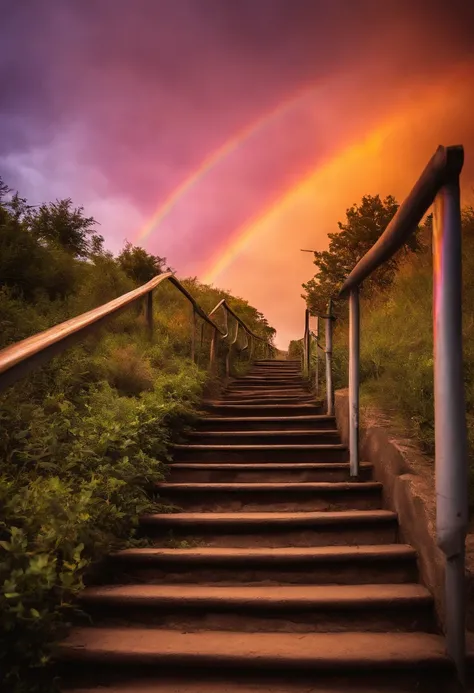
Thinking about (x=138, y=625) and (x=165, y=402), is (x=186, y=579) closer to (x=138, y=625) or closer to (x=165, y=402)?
(x=138, y=625)

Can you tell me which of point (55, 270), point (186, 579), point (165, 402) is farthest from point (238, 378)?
point (186, 579)

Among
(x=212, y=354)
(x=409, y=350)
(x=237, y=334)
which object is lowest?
(x=409, y=350)

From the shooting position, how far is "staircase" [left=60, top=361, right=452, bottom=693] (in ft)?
5.17

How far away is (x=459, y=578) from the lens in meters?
1.49

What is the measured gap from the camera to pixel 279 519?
2377 mm

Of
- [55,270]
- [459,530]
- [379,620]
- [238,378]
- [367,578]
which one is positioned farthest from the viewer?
[238,378]

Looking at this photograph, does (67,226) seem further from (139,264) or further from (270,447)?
(270,447)

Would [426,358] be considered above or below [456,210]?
below

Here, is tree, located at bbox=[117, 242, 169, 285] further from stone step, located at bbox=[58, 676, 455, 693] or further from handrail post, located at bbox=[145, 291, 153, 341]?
stone step, located at bbox=[58, 676, 455, 693]

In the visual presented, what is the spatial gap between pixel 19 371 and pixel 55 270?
5.05 metres

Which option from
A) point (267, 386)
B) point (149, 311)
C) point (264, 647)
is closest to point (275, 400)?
point (267, 386)

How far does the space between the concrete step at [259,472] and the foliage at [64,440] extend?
18cm

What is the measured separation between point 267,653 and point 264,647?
0.14 ft

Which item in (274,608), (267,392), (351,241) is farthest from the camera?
(351,241)
